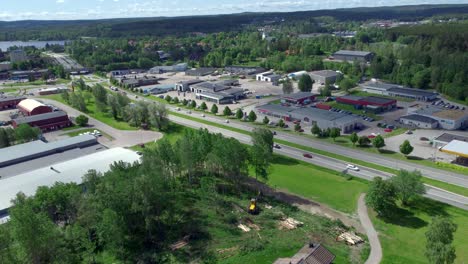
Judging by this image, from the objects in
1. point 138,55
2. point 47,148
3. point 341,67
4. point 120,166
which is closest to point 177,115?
point 47,148

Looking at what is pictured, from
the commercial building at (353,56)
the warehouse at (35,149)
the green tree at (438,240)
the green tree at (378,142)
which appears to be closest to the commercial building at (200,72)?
the commercial building at (353,56)

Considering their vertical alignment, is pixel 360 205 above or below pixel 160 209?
below

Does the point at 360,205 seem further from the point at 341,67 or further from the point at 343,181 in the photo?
the point at 341,67

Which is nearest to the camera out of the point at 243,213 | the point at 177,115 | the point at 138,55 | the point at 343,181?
the point at 243,213

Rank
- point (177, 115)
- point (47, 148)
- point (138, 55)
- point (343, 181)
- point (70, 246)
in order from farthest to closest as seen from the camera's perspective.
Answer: point (138, 55) < point (177, 115) < point (47, 148) < point (343, 181) < point (70, 246)

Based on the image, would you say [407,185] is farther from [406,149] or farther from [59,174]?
[59,174]

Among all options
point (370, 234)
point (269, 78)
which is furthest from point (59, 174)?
point (269, 78)

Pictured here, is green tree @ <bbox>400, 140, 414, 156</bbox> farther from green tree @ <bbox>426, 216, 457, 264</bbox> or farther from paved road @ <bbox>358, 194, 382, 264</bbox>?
green tree @ <bbox>426, 216, 457, 264</bbox>
